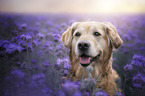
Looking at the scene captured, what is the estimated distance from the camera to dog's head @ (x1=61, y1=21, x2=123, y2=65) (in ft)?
6.32

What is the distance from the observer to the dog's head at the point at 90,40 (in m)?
1.92

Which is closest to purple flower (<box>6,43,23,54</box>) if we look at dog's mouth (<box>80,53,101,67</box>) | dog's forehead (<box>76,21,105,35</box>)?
dog's mouth (<box>80,53,101,67</box>)

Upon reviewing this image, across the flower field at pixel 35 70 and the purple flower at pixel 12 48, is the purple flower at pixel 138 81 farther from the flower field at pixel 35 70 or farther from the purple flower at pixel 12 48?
the purple flower at pixel 12 48

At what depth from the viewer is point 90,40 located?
1.98 metres

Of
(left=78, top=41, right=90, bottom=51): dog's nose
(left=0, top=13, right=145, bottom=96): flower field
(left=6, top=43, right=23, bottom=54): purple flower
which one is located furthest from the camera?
(left=78, top=41, right=90, bottom=51): dog's nose

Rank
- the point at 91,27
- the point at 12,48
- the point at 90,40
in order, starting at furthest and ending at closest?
the point at 91,27, the point at 90,40, the point at 12,48

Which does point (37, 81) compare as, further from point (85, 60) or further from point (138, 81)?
point (138, 81)

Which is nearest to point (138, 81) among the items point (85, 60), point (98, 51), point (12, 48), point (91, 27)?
point (98, 51)

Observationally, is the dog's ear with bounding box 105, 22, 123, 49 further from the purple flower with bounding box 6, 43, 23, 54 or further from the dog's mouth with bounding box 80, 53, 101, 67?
the purple flower with bounding box 6, 43, 23, 54

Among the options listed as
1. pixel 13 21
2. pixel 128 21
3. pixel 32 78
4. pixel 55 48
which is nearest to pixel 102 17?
pixel 128 21

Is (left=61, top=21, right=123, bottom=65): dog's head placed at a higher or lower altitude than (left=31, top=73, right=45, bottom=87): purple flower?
higher

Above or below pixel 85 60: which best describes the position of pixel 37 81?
below

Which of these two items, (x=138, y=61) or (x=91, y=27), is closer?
(x=138, y=61)

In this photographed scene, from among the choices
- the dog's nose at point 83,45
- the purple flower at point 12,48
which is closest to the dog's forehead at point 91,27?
the dog's nose at point 83,45
